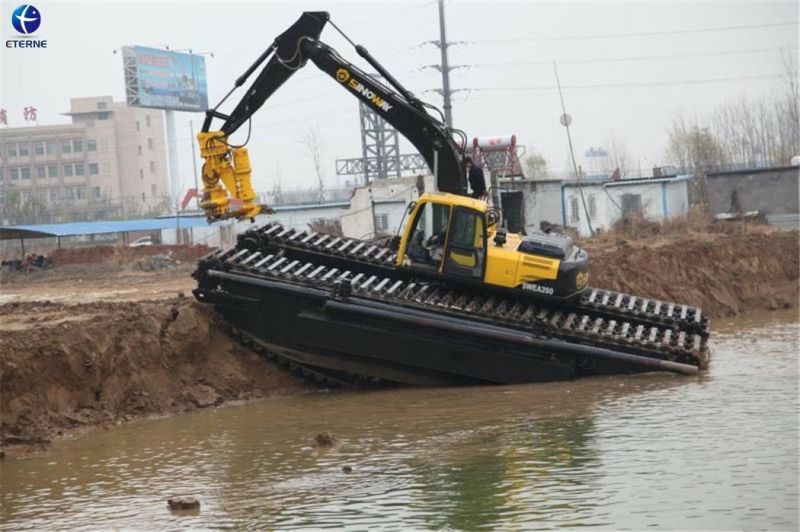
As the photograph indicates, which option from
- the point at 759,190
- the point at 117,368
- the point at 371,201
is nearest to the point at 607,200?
the point at 759,190

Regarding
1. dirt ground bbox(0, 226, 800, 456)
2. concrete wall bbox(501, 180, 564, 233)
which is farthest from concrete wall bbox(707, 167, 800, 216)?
dirt ground bbox(0, 226, 800, 456)

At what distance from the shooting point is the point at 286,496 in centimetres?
1191

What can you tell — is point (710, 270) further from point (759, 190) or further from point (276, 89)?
point (759, 190)

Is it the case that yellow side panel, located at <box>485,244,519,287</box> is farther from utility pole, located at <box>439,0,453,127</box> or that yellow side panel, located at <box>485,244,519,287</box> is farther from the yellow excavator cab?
utility pole, located at <box>439,0,453,127</box>

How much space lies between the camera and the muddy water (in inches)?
431

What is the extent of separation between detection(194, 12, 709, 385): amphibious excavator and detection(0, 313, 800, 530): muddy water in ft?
1.51

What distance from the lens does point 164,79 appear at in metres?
77.6

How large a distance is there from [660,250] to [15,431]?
16532 millimetres

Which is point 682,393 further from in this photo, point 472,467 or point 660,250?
point 660,250

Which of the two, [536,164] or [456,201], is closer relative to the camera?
[456,201]

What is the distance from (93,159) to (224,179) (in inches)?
3599

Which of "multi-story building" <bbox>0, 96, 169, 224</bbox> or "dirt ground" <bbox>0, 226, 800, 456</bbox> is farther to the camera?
"multi-story building" <bbox>0, 96, 169, 224</bbox>

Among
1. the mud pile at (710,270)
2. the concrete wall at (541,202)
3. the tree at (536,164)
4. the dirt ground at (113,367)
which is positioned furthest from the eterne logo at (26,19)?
the tree at (536,164)

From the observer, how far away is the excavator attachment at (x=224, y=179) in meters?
18.6
